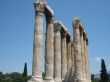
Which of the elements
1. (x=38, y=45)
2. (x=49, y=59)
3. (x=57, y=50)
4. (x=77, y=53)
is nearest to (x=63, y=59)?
(x=57, y=50)

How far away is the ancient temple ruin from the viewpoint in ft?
88.3

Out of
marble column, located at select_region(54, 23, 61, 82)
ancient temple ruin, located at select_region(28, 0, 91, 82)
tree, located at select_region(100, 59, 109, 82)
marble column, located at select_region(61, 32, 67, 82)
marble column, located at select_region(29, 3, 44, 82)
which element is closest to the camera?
marble column, located at select_region(29, 3, 44, 82)

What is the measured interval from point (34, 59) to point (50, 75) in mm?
4216

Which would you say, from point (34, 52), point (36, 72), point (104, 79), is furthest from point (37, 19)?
point (104, 79)

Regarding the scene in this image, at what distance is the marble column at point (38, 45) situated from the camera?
26.1 m

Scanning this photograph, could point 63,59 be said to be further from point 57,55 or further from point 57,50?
point 57,50

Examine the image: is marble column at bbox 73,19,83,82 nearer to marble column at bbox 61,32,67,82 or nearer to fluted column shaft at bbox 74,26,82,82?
fluted column shaft at bbox 74,26,82,82

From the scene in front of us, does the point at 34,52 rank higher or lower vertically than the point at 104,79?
higher

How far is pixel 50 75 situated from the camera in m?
29.5

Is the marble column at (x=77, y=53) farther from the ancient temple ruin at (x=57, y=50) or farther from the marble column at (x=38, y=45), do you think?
the marble column at (x=38, y=45)

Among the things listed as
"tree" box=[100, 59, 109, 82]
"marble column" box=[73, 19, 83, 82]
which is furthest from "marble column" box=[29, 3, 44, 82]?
"tree" box=[100, 59, 109, 82]

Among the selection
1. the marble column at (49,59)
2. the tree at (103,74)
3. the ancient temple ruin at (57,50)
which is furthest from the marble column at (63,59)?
the tree at (103,74)

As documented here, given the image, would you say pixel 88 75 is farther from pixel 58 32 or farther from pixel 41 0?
pixel 41 0

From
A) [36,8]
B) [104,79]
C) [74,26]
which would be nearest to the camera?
[36,8]
